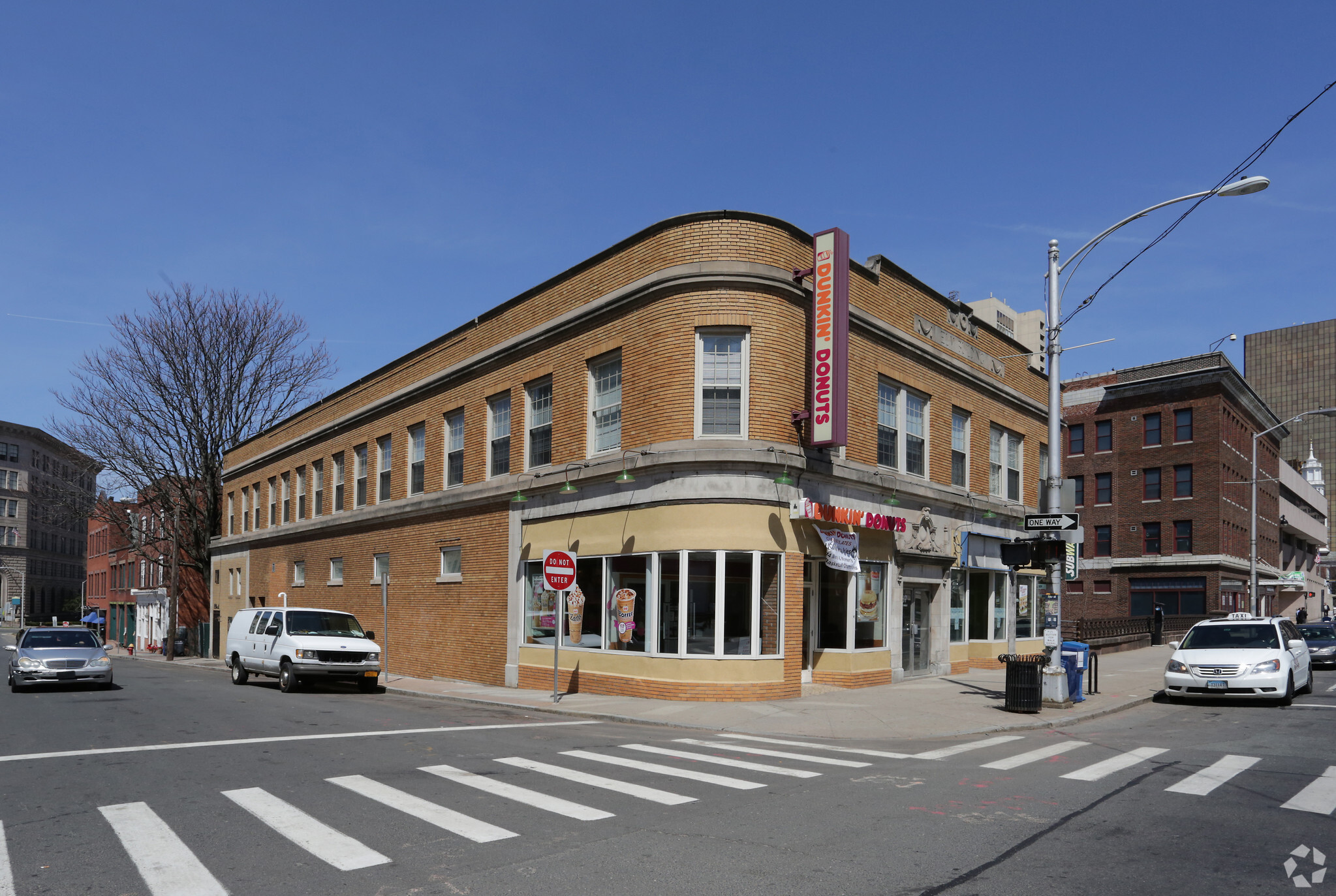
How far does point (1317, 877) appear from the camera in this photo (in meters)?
6.26

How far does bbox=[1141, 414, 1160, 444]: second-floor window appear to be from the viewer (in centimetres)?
5634

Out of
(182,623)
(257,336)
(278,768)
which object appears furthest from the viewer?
(182,623)

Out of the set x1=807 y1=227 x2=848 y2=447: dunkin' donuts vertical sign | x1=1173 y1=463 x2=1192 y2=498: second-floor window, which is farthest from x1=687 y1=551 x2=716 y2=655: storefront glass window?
x1=1173 y1=463 x2=1192 y2=498: second-floor window

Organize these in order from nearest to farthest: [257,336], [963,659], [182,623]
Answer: [963,659] < [257,336] < [182,623]

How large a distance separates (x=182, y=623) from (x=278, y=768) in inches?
2136

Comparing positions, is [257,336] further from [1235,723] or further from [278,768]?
[1235,723]

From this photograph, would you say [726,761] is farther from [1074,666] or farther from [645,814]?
[1074,666]

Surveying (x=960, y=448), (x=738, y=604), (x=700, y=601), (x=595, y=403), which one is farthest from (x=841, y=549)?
(x=960, y=448)

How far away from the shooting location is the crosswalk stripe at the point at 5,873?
6.00 m

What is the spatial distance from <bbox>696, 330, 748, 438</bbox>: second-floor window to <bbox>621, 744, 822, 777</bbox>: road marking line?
709 centimetres

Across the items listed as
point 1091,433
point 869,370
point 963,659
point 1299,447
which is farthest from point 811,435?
point 1299,447

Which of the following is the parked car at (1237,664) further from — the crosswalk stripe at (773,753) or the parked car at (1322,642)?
the parked car at (1322,642)

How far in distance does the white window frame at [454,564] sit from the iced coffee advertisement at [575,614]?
5.45 metres

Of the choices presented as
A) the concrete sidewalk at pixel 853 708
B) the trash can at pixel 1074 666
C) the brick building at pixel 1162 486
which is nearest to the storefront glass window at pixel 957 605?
the concrete sidewalk at pixel 853 708
